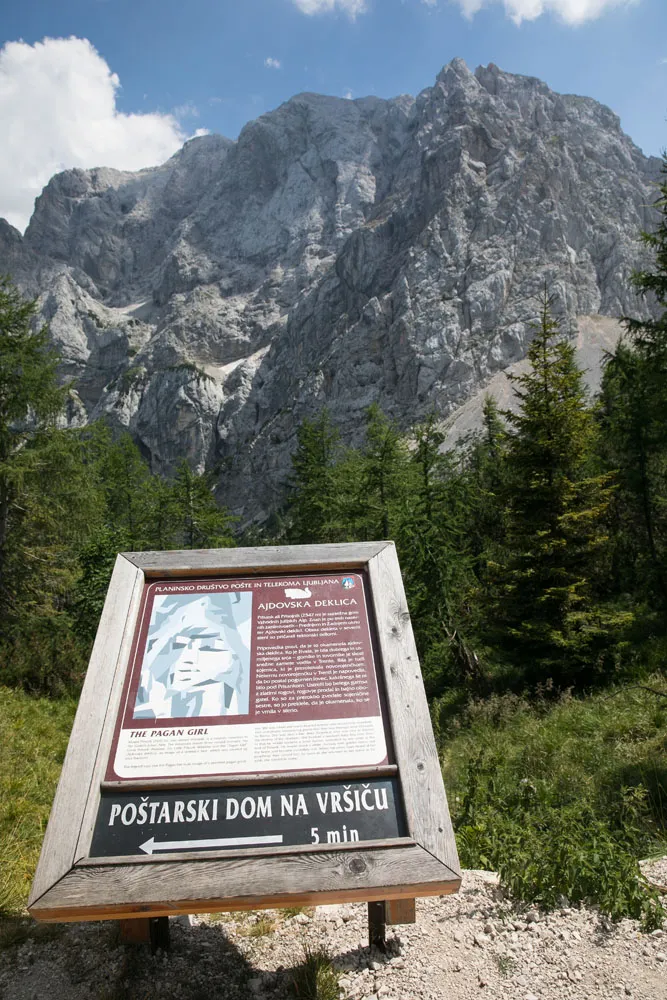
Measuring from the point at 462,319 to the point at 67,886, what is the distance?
9804cm

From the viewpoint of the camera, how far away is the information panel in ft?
9.45

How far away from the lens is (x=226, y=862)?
2.59 meters

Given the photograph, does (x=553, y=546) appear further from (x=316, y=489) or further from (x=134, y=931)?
(x=316, y=489)

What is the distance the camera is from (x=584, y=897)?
370cm

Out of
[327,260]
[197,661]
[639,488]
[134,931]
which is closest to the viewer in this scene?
[197,661]

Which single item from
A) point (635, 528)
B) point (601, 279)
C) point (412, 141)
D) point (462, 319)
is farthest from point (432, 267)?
point (635, 528)

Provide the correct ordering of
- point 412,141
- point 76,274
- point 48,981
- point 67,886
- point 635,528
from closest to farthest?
point 67,886 → point 48,981 → point 635,528 → point 412,141 → point 76,274

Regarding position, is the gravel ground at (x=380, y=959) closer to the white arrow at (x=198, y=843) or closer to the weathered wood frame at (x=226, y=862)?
the weathered wood frame at (x=226, y=862)

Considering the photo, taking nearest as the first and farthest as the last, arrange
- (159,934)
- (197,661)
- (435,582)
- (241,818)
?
(241,818)
(197,661)
(159,934)
(435,582)

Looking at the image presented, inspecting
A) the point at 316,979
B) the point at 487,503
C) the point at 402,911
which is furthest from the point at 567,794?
the point at 487,503

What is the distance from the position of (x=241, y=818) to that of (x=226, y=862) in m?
0.18

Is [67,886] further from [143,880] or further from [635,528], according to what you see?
[635,528]

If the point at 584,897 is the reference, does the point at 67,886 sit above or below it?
above

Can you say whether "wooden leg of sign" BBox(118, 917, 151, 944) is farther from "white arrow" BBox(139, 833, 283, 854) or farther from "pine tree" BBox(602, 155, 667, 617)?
"pine tree" BBox(602, 155, 667, 617)
